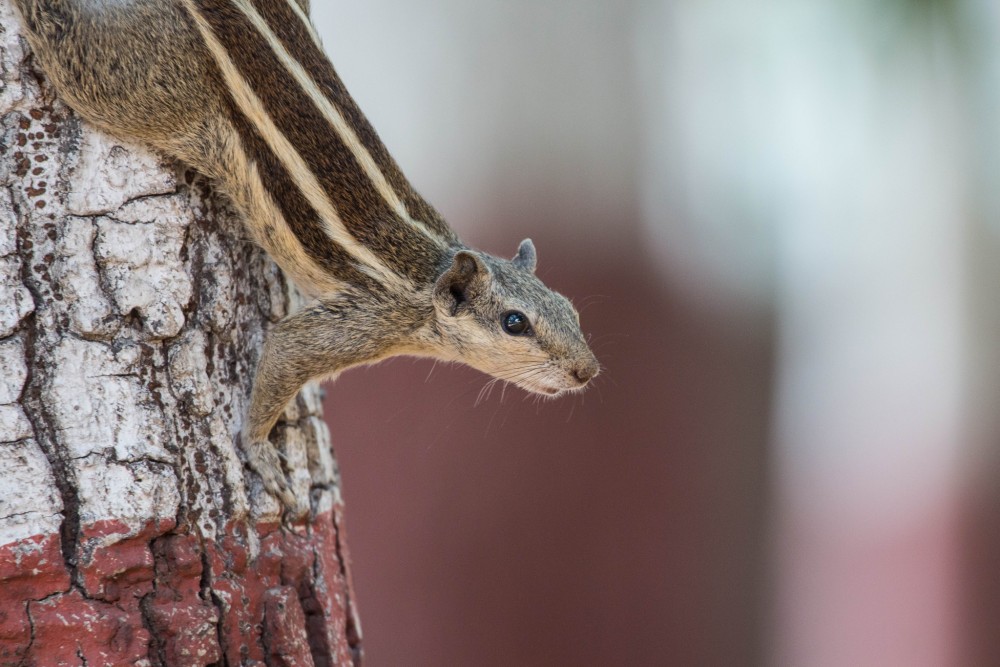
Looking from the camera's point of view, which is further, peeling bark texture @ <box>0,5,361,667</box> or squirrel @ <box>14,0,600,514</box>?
squirrel @ <box>14,0,600,514</box>

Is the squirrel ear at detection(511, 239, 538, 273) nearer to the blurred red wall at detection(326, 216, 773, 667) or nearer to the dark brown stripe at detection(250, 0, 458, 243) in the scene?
the dark brown stripe at detection(250, 0, 458, 243)

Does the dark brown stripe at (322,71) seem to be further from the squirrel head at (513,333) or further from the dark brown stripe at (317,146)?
the squirrel head at (513,333)

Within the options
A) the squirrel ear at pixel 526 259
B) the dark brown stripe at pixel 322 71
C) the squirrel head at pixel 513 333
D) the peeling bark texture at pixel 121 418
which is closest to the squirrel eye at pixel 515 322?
the squirrel head at pixel 513 333

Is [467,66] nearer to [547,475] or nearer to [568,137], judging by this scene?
[568,137]

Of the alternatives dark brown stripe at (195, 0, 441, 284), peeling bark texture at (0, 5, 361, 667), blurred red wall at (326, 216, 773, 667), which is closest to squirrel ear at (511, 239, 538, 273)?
dark brown stripe at (195, 0, 441, 284)

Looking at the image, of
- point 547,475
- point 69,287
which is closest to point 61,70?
point 69,287

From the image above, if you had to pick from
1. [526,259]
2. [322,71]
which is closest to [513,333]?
[526,259]

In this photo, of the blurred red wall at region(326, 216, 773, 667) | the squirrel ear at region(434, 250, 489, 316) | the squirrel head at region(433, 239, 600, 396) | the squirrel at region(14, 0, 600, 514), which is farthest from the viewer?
the blurred red wall at region(326, 216, 773, 667)
